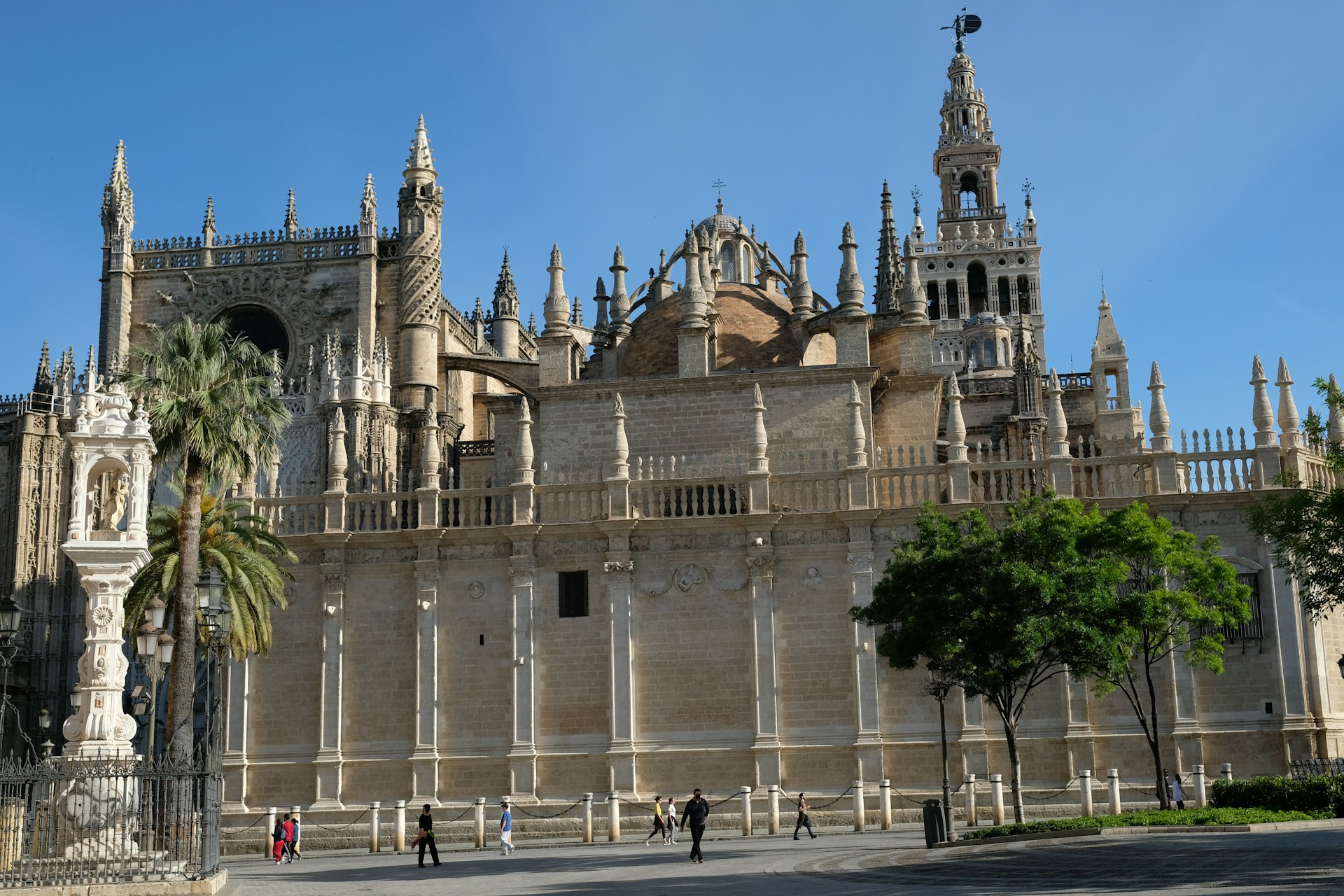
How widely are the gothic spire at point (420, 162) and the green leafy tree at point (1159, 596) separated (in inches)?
1114

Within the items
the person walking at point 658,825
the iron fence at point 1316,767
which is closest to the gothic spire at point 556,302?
the person walking at point 658,825

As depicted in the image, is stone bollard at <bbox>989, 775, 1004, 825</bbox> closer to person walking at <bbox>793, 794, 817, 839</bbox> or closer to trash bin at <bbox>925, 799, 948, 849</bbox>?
person walking at <bbox>793, 794, 817, 839</bbox>

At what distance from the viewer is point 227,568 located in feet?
93.1

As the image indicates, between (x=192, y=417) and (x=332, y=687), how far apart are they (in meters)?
10.0

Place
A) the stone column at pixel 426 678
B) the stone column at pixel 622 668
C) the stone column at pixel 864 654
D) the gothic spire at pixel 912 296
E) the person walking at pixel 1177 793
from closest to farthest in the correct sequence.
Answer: the person walking at pixel 1177 793 → the stone column at pixel 864 654 → the stone column at pixel 622 668 → the stone column at pixel 426 678 → the gothic spire at pixel 912 296

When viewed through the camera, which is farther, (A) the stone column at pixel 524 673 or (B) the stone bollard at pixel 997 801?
(A) the stone column at pixel 524 673

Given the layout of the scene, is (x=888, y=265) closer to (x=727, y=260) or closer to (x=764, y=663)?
(x=727, y=260)

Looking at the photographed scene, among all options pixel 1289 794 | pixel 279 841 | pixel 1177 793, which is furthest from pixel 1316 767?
pixel 279 841

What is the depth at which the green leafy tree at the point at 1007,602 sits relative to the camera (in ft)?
79.5

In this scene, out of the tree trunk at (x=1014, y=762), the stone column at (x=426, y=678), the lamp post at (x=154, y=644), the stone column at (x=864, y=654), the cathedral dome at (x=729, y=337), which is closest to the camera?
the lamp post at (x=154, y=644)

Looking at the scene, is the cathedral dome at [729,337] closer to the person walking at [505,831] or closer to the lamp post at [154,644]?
the person walking at [505,831]

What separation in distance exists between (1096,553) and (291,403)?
27890 millimetres

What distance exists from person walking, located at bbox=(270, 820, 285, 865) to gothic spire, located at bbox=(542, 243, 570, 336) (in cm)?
1484

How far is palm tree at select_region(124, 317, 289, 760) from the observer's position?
2453cm
